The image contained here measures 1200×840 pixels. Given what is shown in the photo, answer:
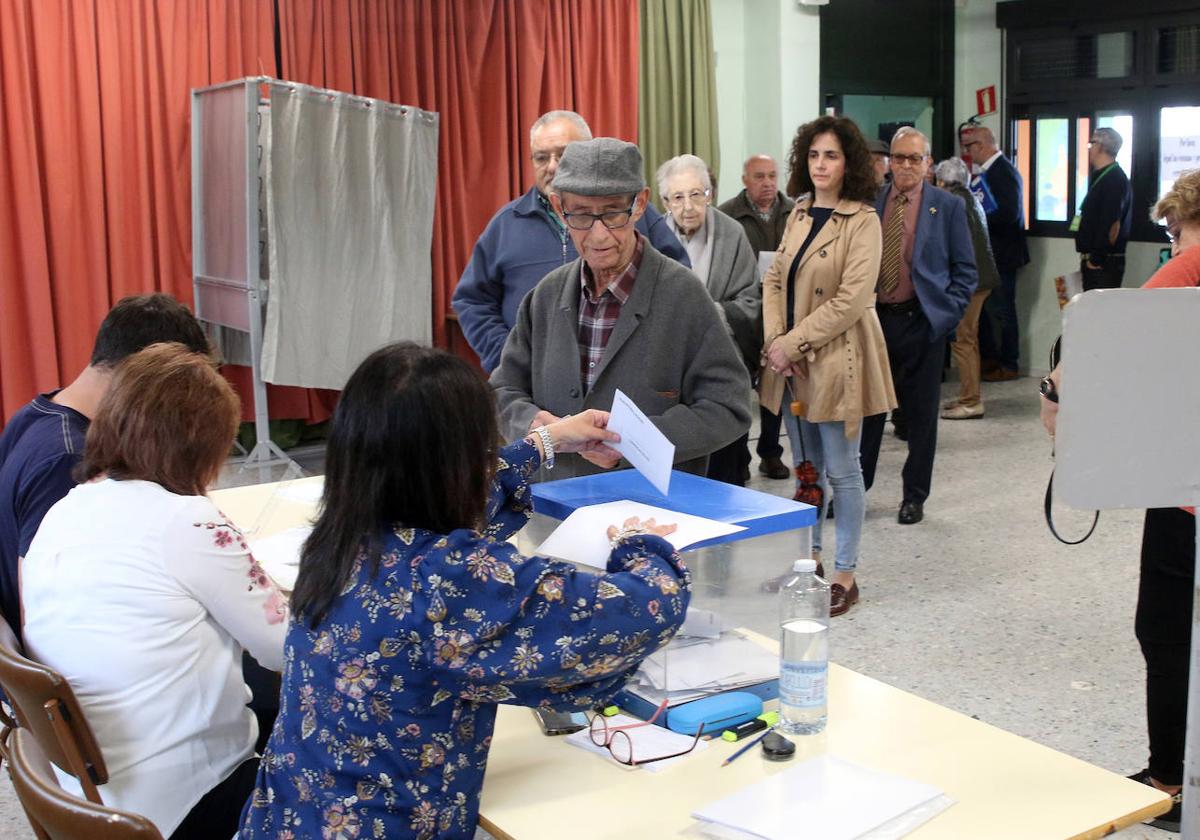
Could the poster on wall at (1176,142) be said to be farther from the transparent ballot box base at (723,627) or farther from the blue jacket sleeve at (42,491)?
Answer: the blue jacket sleeve at (42,491)

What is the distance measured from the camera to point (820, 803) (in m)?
1.59

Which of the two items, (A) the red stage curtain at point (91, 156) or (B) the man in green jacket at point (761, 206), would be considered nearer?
(A) the red stage curtain at point (91, 156)

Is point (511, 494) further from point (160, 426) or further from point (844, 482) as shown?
point (844, 482)

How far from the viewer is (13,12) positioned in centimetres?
518

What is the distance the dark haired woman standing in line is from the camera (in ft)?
13.0

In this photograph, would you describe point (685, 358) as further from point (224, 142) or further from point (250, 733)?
point (224, 142)

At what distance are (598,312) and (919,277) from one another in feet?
8.74

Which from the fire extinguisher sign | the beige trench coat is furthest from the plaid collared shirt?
the fire extinguisher sign

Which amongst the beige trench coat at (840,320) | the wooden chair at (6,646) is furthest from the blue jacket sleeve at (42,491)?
the beige trench coat at (840,320)

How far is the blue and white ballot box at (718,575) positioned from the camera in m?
1.94

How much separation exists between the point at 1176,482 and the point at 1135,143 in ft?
23.9

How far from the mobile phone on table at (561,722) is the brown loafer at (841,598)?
2347 millimetres

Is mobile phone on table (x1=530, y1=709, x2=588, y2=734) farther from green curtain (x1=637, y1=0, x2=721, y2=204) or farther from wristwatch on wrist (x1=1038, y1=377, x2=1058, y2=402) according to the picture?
green curtain (x1=637, y1=0, x2=721, y2=204)

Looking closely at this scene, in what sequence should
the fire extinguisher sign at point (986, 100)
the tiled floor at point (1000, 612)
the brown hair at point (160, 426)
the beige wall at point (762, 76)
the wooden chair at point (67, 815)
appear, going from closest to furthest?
the wooden chair at point (67, 815)
the brown hair at point (160, 426)
the tiled floor at point (1000, 612)
the beige wall at point (762, 76)
the fire extinguisher sign at point (986, 100)
